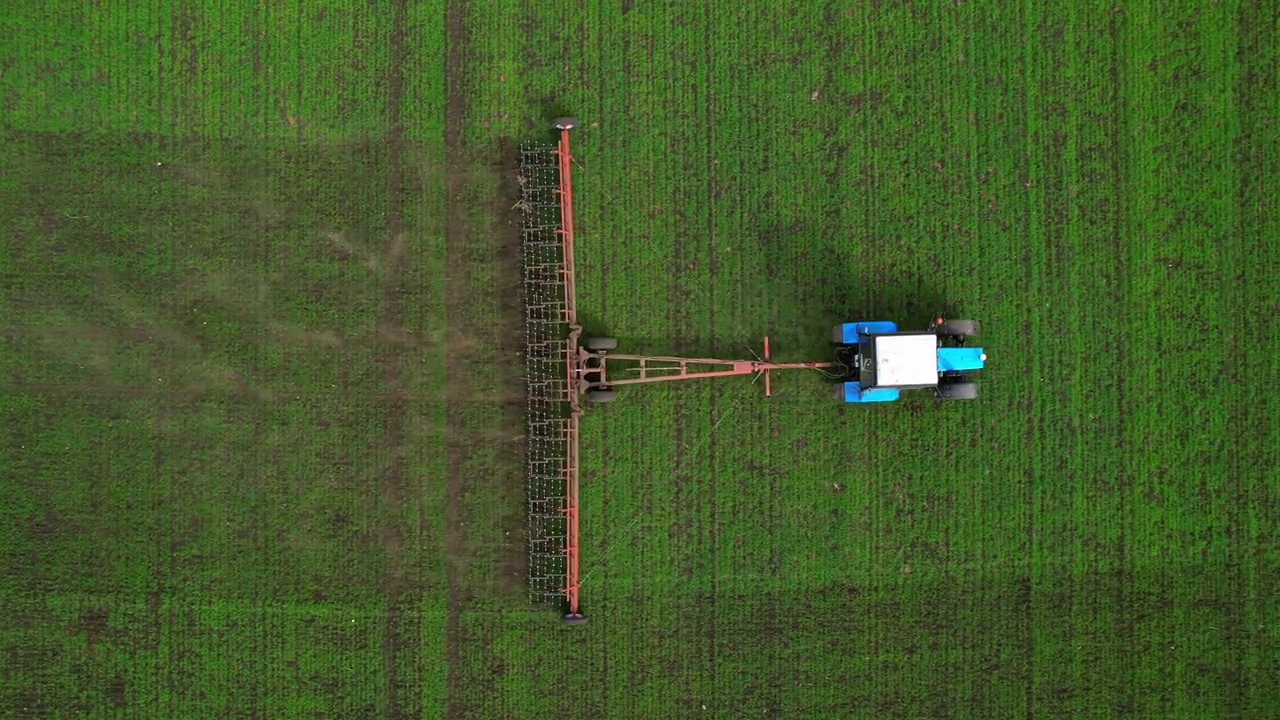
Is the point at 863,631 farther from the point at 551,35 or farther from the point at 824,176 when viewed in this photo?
the point at 551,35

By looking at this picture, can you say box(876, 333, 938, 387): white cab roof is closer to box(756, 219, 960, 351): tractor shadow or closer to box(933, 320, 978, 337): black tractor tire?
box(933, 320, 978, 337): black tractor tire

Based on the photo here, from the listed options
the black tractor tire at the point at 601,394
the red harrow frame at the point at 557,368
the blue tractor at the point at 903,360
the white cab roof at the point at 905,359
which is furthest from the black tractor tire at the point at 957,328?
the black tractor tire at the point at 601,394

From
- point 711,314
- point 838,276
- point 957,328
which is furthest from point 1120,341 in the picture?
point 711,314

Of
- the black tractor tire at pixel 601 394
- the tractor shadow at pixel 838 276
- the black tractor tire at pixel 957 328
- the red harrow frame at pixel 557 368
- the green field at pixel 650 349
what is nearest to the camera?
the black tractor tire at pixel 957 328

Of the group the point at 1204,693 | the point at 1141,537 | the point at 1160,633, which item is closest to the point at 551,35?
the point at 1141,537

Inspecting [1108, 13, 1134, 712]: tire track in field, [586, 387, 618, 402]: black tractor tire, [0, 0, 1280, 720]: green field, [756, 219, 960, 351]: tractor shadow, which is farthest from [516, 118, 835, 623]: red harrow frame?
[1108, 13, 1134, 712]: tire track in field

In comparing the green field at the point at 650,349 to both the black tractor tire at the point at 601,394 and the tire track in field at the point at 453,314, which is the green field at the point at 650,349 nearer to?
the tire track in field at the point at 453,314
